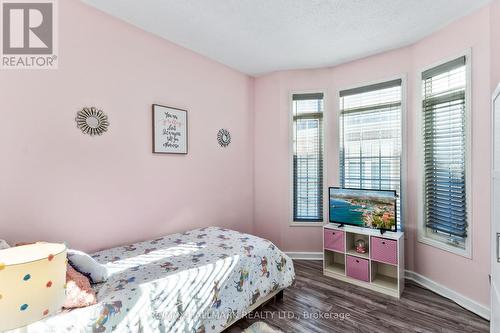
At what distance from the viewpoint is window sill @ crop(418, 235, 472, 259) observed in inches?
93.2

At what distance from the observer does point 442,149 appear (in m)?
2.63

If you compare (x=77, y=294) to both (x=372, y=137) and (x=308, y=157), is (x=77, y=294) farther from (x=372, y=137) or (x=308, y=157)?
(x=372, y=137)

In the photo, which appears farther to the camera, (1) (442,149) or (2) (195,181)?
(2) (195,181)

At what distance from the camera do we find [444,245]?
2.58m

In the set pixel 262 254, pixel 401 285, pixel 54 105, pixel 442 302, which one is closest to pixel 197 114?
pixel 54 105

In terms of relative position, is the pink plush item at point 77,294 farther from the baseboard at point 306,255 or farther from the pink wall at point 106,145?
the baseboard at point 306,255

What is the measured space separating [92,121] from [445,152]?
3501 millimetres

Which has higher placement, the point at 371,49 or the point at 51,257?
the point at 371,49

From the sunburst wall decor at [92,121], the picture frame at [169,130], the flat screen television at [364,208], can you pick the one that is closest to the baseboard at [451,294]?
the flat screen television at [364,208]

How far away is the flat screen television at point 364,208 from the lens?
2777 millimetres

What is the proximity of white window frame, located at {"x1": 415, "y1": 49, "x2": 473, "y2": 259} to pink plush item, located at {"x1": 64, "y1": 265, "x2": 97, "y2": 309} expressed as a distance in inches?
123

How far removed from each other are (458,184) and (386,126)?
102 centimetres

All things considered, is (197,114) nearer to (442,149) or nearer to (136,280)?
(136,280)

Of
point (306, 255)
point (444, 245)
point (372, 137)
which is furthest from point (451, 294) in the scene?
point (372, 137)
